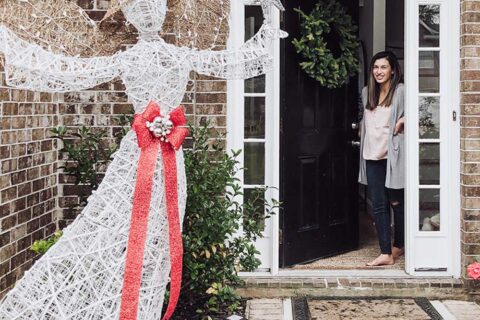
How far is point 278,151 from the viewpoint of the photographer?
489 cm

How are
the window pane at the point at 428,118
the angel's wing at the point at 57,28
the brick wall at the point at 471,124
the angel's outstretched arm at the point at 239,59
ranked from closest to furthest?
the angel's wing at the point at 57,28 < the angel's outstretched arm at the point at 239,59 < the brick wall at the point at 471,124 < the window pane at the point at 428,118

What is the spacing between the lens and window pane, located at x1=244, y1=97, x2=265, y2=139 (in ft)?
16.1

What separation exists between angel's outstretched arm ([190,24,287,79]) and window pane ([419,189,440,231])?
88.5 inches

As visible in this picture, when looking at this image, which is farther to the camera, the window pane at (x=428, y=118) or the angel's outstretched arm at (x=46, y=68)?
the window pane at (x=428, y=118)

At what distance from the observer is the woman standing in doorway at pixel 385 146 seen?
17.1 feet

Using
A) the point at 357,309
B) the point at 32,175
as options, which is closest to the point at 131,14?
the point at 32,175

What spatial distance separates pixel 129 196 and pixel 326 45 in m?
2.88

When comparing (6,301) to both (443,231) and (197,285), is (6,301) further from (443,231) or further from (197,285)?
(443,231)

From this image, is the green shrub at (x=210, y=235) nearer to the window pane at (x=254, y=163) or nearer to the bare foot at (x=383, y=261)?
the window pane at (x=254, y=163)

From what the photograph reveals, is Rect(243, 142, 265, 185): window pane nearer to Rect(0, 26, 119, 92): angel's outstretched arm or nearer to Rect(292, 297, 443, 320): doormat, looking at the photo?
Rect(292, 297, 443, 320): doormat

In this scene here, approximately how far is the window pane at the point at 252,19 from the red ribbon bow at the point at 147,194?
1996mm

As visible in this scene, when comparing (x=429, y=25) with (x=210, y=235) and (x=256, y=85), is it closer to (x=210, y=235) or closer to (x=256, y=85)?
(x=256, y=85)

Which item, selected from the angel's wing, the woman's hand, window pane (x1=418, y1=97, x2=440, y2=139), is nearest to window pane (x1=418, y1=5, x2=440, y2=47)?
window pane (x1=418, y1=97, x2=440, y2=139)

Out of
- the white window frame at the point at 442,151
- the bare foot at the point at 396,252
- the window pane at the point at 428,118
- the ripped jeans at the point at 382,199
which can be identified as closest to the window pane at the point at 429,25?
the white window frame at the point at 442,151
